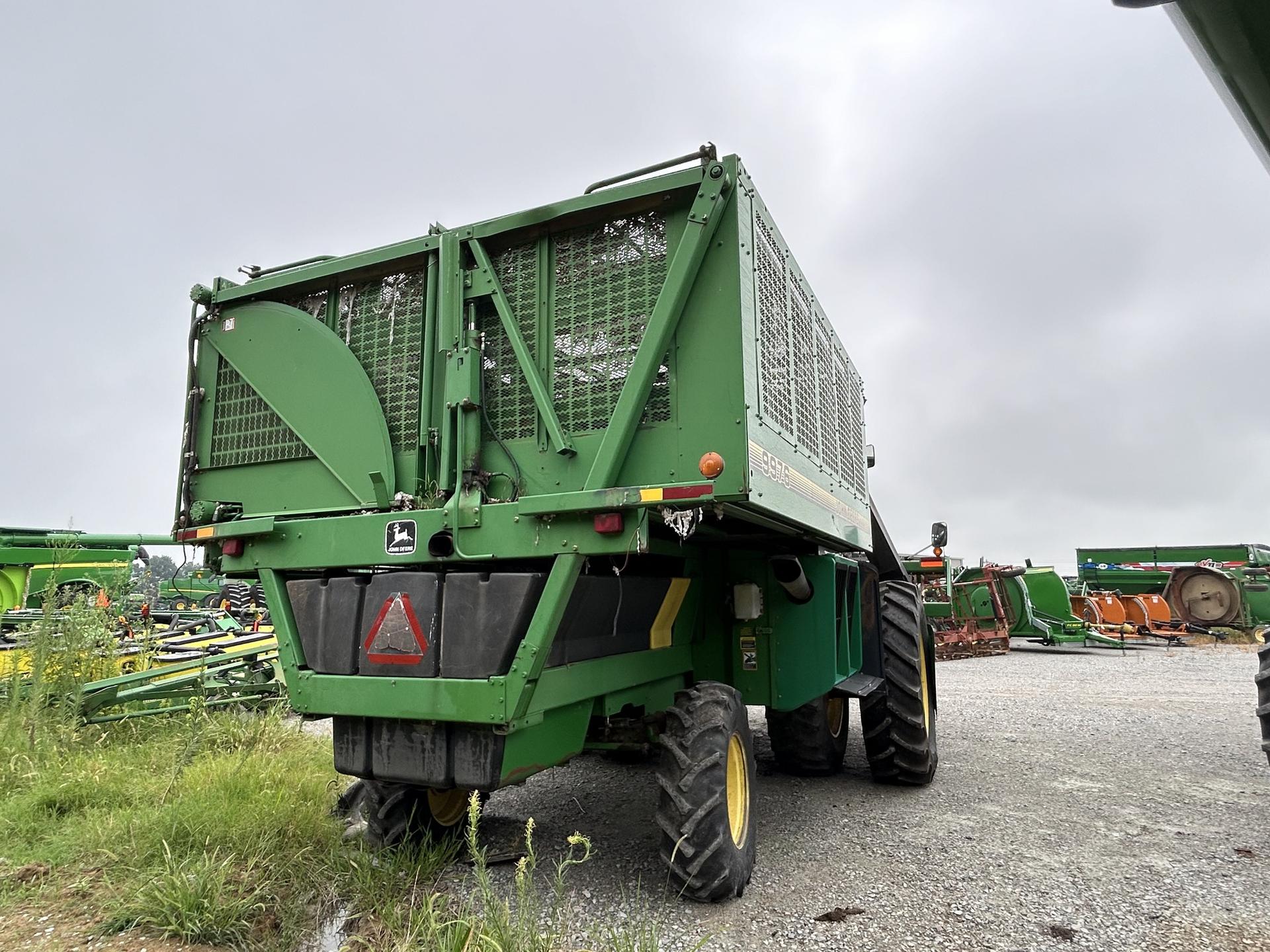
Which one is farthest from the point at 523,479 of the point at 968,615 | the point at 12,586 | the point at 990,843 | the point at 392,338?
the point at 968,615

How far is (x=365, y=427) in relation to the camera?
410 cm

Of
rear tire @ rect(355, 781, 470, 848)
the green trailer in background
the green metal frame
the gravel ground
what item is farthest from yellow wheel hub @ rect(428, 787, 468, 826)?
the green trailer in background

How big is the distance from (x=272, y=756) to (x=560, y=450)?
335 cm

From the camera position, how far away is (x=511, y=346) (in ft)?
12.8

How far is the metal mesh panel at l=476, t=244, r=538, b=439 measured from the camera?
383cm

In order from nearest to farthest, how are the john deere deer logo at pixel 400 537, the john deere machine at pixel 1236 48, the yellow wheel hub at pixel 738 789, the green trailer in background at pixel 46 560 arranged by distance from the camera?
the john deere machine at pixel 1236 48 → the john deere deer logo at pixel 400 537 → the yellow wheel hub at pixel 738 789 → the green trailer in background at pixel 46 560

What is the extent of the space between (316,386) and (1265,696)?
5.88m

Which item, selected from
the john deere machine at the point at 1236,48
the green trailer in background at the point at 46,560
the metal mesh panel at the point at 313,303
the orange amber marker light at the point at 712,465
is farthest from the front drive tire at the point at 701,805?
the green trailer in background at the point at 46,560

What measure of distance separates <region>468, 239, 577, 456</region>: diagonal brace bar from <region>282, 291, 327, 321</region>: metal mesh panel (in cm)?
101

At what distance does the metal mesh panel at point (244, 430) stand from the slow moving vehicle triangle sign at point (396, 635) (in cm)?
121

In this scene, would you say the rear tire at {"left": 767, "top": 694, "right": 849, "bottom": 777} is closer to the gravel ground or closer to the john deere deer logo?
the gravel ground

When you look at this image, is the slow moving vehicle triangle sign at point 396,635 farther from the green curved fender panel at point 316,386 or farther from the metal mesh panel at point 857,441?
the metal mesh panel at point 857,441

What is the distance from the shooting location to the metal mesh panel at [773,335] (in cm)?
369

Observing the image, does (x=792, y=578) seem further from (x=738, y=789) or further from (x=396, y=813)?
(x=396, y=813)
